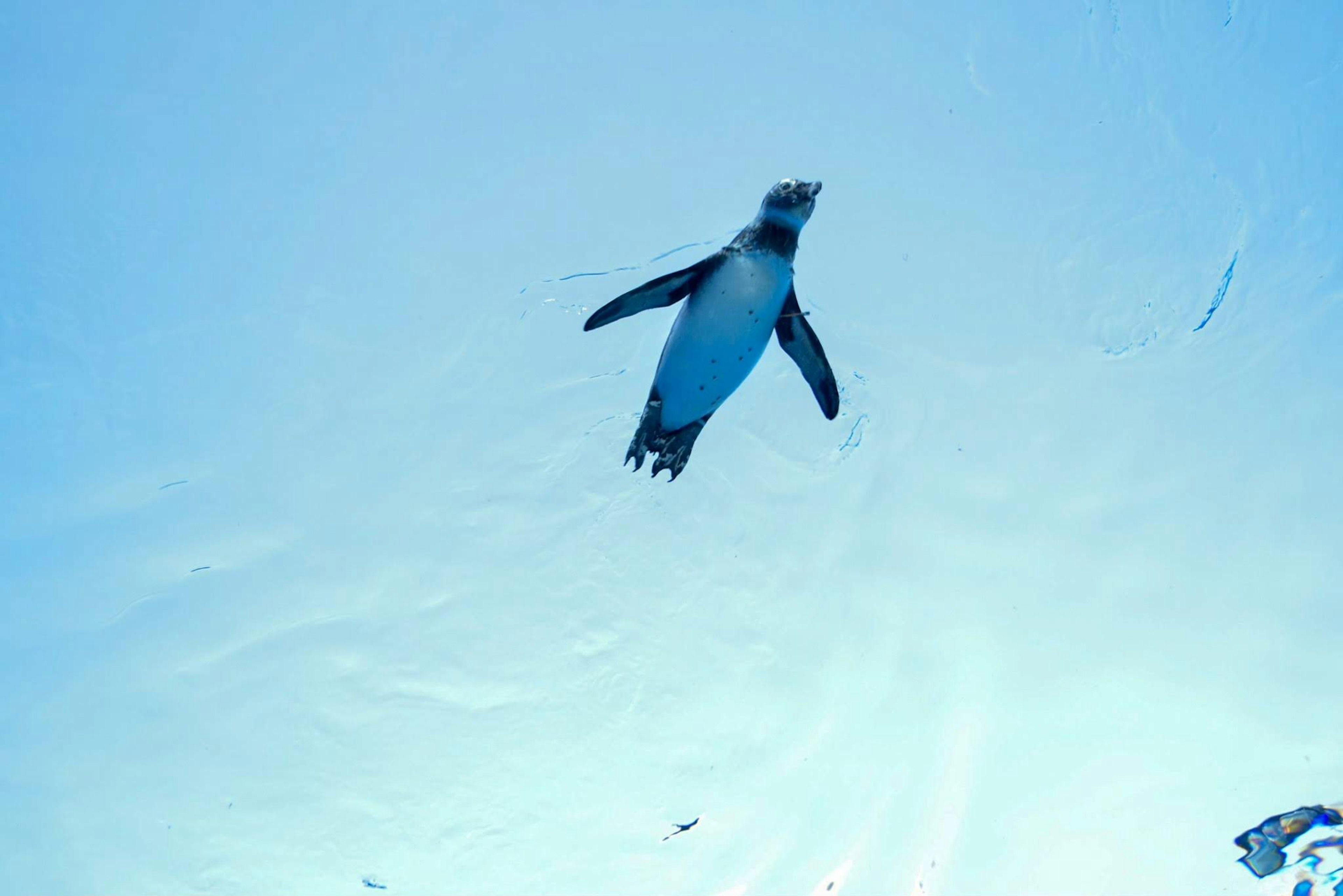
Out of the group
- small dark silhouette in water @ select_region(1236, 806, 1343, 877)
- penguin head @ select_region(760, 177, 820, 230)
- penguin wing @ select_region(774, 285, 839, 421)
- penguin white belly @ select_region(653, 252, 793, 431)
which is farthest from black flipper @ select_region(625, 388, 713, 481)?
small dark silhouette in water @ select_region(1236, 806, 1343, 877)

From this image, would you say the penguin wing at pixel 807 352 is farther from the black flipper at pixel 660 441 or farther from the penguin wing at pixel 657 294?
the black flipper at pixel 660 441

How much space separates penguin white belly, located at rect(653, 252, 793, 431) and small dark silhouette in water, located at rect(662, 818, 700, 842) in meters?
9.39

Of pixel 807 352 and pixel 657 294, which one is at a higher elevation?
pixel 657 294

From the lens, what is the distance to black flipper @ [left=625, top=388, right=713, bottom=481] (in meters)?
8.09

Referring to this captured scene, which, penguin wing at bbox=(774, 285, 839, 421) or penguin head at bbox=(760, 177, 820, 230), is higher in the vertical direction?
penguin head at bbox=(760, 177, 820, 230)

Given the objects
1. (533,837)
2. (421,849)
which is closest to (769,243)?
(533,837)

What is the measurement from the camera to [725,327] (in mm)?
7430

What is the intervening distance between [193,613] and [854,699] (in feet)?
34.6

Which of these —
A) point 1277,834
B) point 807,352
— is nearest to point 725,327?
point 807,352

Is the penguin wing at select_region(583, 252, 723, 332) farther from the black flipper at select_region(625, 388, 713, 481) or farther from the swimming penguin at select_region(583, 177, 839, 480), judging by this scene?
Answer: the black flipper at select_region(625, 388, 713, 481)

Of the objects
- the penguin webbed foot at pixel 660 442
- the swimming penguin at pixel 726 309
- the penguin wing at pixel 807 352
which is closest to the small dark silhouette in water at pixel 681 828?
the penguin webbed foot at pixel 660 442

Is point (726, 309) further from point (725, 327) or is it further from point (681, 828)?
point (681, 828)

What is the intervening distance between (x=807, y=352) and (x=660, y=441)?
1.80m

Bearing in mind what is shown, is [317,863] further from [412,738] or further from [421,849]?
[412,738]
